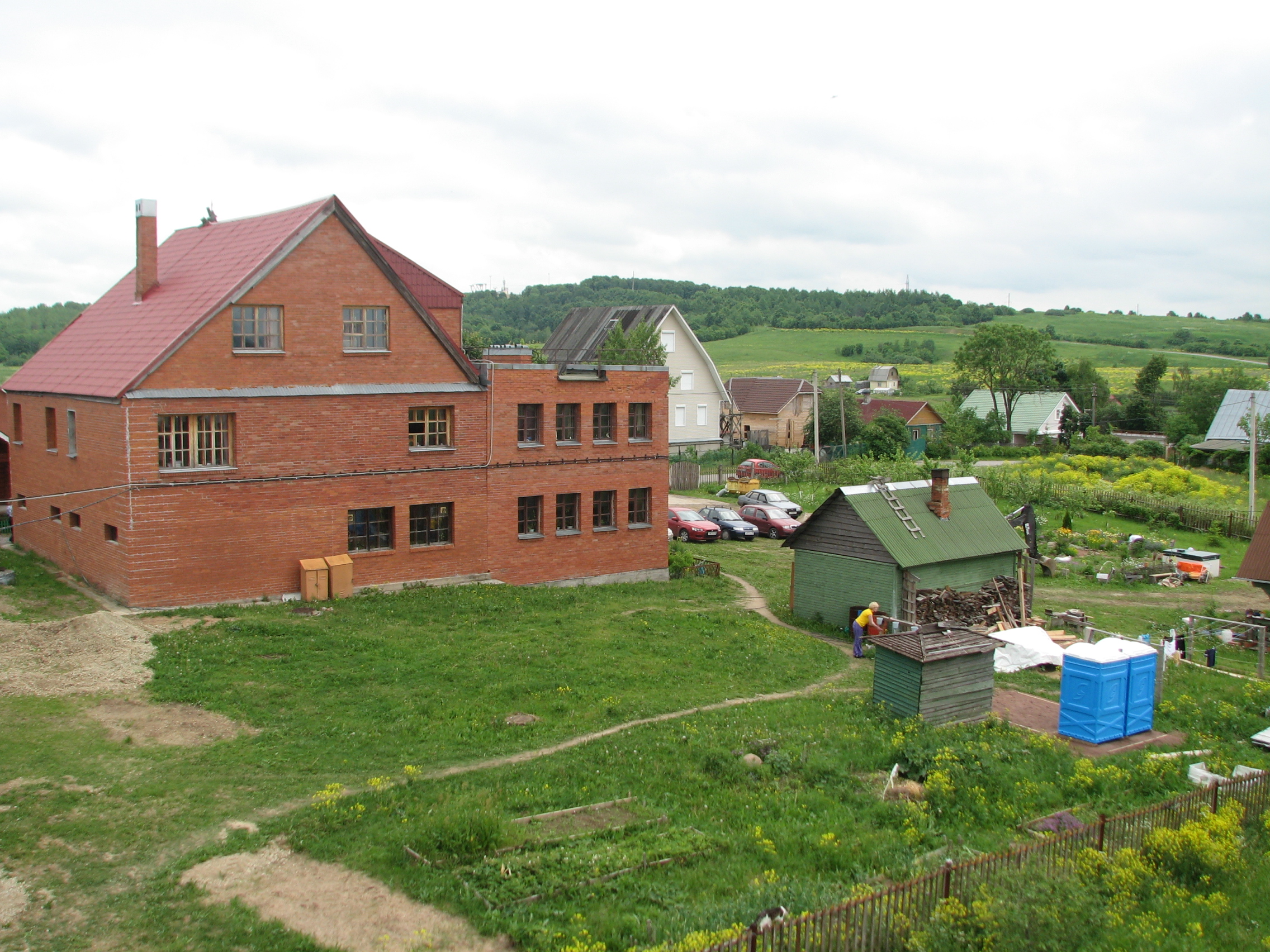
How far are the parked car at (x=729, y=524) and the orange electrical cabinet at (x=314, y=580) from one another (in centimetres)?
2079

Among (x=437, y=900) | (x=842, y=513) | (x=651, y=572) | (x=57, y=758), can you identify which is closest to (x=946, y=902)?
(x=437, y=900)

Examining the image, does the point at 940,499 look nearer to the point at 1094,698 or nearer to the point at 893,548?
the point at 893,548

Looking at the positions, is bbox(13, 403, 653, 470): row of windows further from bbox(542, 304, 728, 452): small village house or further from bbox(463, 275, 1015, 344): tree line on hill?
bbox(463, 275, 1015, 344): tree line on hill

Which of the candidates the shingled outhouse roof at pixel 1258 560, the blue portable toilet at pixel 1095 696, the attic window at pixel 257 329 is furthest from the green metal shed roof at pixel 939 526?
the attic window at pixel 257 329

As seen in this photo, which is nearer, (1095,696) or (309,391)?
(1095,696)

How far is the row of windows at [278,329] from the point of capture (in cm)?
2459

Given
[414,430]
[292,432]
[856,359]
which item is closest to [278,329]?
[292,432]

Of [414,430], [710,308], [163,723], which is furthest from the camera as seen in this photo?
[710,308]

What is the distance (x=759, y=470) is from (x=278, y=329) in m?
38.3

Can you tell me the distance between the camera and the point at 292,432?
25.4 meters

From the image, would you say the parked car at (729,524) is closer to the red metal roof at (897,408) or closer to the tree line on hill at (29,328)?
the red metal roof at (897,408)

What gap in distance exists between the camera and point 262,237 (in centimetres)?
2569

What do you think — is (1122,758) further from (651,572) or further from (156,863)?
(651,572)

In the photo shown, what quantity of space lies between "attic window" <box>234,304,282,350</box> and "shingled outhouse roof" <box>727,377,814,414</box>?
52.5 metres
